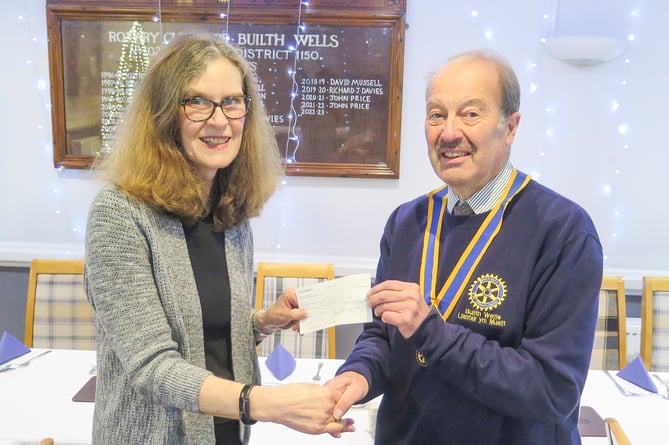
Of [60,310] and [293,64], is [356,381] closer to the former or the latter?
[60,310]

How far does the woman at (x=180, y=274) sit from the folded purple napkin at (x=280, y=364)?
2.41ft

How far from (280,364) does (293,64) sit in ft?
6.12

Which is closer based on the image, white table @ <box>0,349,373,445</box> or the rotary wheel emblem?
the rotary wheel emblem

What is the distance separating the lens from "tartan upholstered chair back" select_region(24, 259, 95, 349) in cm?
279

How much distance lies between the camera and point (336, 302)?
4.52 feet

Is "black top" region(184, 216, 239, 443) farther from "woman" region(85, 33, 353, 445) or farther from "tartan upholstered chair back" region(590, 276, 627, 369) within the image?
"tartan upholstered chair back" region(590, 276, 627, 369)

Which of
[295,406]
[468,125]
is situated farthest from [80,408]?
[468,125]

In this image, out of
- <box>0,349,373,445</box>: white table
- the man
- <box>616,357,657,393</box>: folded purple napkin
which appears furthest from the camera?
<box>616,357,657,393</box>: folded purple napkin

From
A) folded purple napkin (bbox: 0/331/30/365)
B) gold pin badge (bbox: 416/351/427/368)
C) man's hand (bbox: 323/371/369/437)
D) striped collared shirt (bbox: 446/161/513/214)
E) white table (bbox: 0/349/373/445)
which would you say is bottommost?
white table (bbox: 0/349/373/445)

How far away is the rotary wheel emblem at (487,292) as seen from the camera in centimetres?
121

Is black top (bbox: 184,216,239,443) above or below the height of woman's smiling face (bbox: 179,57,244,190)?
below

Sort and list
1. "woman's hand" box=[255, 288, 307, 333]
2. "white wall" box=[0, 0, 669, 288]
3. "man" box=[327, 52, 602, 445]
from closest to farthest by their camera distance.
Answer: "man" box=[327, 52, 602, 445], "woman's hand" box=[255, 288, 307, 333], "white wall" box=[0, 0, 669, 288]

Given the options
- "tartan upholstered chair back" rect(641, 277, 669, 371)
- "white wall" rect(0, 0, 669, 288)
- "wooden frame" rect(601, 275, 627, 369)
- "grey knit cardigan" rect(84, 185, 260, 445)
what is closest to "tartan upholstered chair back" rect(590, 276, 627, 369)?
"wooden frame" rect(601, 275, 627, 369)

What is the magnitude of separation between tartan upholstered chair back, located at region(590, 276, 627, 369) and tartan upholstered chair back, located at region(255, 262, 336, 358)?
4.34 feet
